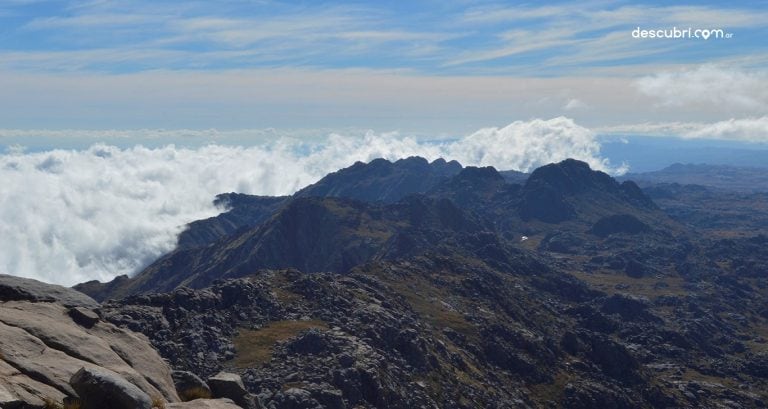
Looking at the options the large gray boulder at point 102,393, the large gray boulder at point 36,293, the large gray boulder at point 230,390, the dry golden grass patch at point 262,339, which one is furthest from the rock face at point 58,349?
the dry golden grass patch at point 262,339

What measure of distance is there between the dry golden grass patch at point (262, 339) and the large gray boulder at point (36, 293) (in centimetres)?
8644

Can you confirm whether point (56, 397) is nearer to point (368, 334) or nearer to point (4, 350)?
point (4, 350)

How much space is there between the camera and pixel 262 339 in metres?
152

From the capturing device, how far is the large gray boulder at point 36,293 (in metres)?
47.8

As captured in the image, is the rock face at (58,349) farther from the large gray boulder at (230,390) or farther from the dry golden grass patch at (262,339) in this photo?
the dry golden grass patch at (262,339)

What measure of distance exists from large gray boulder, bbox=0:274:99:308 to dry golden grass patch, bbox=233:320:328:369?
86.4 meters

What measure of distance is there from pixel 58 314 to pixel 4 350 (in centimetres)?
999

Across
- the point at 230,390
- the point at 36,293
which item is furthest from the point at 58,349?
the point at 230,390

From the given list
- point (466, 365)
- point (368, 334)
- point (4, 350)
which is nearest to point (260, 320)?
point (368, 334)

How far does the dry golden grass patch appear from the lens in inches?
5487

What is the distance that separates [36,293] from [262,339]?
106m

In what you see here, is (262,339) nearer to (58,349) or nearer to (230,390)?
(230,390)

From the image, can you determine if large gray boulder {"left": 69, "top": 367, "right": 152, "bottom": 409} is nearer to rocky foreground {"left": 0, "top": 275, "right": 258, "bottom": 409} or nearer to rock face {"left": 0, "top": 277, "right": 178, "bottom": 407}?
rocky foreground {"left": 0, "top": 275, "right": 258, "bottom": 409}

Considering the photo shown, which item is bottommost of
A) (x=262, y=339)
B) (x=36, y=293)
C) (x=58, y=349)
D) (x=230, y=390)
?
(x=262, y=339)
